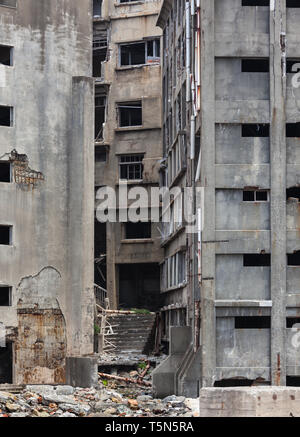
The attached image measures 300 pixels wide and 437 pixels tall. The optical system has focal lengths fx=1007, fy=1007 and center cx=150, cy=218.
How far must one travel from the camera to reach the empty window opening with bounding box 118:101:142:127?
48875 mm

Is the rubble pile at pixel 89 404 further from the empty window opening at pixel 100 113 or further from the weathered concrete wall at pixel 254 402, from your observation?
the empty window opening at pixel 100 113

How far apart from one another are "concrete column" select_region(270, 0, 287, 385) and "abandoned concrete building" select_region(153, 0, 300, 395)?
3 cm

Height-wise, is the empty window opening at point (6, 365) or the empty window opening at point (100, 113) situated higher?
the empty window opening at point (100, 113)

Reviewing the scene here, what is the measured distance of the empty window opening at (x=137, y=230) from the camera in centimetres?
4831

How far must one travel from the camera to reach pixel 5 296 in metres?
33.7

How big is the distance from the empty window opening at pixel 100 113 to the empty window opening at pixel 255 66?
19017mm

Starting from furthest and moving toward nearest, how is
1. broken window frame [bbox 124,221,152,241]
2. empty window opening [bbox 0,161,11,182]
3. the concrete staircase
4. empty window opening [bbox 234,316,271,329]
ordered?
1. broken window frame [bbox 124,221,152,241]
2. the concrete staircase
3. empty window opening [bbox 0,161,11,182]
4. empty window opening [bbox 234,316,271,329]

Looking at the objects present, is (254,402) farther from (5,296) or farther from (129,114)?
(129,114)

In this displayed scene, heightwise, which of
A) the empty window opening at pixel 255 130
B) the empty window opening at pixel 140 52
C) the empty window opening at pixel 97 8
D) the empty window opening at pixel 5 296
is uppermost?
the empty window opening at pixel 97 8

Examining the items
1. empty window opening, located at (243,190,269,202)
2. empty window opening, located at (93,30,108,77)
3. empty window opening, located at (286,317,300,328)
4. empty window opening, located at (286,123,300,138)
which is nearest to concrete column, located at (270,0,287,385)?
empty window opening, located at (286,317,300,328)

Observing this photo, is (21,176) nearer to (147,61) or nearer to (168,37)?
(168,37)

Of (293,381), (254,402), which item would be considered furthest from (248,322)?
(254,402)

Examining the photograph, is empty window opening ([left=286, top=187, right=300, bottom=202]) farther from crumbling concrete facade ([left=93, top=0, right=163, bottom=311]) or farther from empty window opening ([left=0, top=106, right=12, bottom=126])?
crumbling concrete facade ([left=93, top=0, right=163, bottom=311])

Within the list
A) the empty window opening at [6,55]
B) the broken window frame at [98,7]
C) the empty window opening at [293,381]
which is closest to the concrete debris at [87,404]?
the empty window opening at [293,381]
